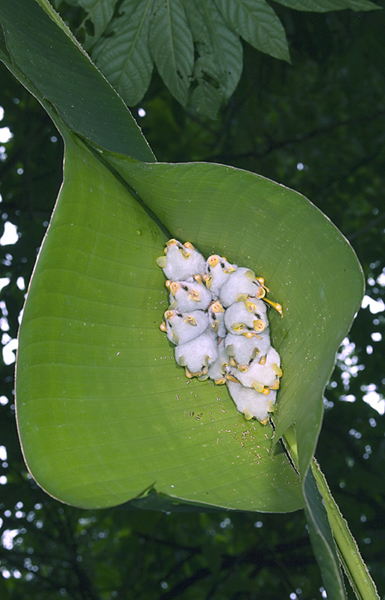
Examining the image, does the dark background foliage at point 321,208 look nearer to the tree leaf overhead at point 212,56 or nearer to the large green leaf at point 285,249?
the tree leaf overhead at point 212,56

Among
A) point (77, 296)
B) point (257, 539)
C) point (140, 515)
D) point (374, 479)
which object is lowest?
point (257, 539)

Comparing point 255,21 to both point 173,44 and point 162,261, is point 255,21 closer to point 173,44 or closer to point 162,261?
point 173,44

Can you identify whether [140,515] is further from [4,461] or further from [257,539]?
[257,539]

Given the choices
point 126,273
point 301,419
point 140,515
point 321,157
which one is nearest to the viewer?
point 301,419

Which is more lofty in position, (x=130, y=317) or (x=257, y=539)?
(x=130, y=317)

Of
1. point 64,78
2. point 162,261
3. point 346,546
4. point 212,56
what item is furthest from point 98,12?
point 346,546

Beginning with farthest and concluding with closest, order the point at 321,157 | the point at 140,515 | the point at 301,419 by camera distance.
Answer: the point at 321,157
the point at 140,515
the point at 301,419

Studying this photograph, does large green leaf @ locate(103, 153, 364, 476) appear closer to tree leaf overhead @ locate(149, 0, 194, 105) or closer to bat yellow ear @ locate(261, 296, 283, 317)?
bat yellow ear @ locate(261, 296, 283, 317)

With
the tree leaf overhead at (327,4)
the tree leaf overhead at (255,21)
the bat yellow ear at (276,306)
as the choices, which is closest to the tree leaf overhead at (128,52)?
the tree leaf overhead at (255,21)

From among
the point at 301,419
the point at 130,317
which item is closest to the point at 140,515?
the point at 130,317
